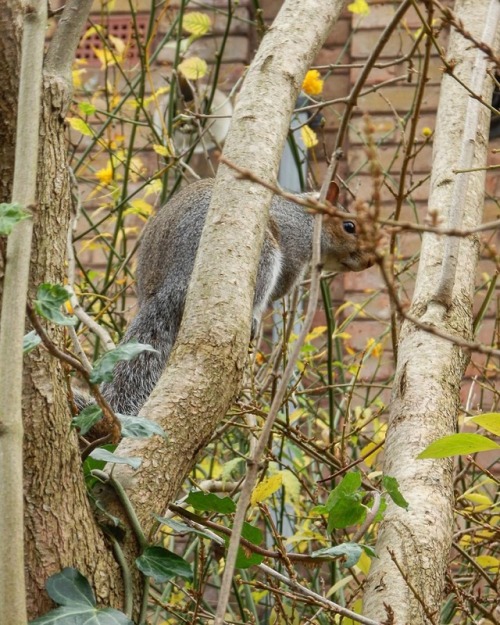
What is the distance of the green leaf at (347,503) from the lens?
3.09 ft

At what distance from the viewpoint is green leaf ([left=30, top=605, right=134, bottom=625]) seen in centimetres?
71

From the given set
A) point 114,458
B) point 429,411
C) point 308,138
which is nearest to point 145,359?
point 308,138

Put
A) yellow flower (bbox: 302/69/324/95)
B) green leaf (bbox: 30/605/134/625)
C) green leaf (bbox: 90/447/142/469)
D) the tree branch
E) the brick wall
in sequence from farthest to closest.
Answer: the brick wall
yellow flower (bbox: 302/69/324/95)
green leaf (bbox: 90/447/142/469)
green leaf (bbox: 30/605/134/625)
the tree branch

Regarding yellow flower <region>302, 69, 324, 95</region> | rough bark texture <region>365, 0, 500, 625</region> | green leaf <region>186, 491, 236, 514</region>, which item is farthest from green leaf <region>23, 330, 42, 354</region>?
yellow flower <region>302, 69, 324, 95</region>

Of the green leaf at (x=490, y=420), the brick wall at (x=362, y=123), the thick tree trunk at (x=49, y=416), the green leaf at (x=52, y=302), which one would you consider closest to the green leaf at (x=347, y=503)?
the green leaf at (x=490, y=420)

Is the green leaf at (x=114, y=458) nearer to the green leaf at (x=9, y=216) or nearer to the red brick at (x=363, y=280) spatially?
the green leaf at (x=9, y=216)

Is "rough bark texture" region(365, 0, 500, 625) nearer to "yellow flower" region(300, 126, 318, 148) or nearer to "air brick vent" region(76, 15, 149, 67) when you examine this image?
"yellow flower" region(300, 126, 318, 148)

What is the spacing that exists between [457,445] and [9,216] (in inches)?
17.3

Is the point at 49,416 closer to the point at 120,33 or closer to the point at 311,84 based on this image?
the point at 311,84

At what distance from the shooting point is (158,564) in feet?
2.68

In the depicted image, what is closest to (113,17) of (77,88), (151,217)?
(77,88)

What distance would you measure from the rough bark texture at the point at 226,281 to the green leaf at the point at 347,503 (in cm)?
13

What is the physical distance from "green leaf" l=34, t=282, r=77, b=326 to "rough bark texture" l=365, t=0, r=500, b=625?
1.43 feet

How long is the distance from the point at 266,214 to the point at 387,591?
1.39 ft
